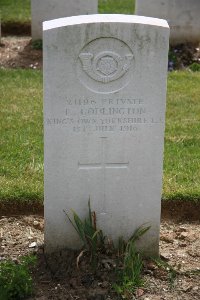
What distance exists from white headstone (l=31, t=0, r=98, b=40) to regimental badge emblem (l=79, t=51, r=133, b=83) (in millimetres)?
6420

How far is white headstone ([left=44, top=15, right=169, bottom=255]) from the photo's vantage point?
4062 mm

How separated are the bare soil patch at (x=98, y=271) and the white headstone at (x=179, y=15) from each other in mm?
6097

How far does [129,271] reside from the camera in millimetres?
4199

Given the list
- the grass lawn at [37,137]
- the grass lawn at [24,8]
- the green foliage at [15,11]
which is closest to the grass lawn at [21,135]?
the grass lawn at [37,137]

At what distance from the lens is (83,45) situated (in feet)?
13.3

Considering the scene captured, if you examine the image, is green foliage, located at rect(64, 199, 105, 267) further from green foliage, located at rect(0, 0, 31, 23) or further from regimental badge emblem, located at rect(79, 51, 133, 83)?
green foliage, located at rect(0, 0, 31, 23)

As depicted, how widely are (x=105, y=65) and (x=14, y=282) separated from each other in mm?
1464

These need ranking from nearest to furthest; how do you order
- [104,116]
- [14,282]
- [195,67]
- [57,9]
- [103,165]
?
[14,282] < [104,116] < [103,165] < [195,67] < [57,9]

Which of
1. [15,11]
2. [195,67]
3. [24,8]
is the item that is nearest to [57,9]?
[195,67]

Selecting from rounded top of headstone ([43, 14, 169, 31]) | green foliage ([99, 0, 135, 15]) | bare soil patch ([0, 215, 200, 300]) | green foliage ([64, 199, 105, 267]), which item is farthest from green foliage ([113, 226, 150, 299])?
green foliage ([99, 0, 135, 15])

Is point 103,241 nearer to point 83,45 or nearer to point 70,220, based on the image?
point 70,220

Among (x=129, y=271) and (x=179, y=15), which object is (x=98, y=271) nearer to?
(x=129, y=271)

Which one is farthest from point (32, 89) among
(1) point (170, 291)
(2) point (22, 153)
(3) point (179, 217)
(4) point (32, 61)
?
(1) point (170, 291)

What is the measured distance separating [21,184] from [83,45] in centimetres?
183
